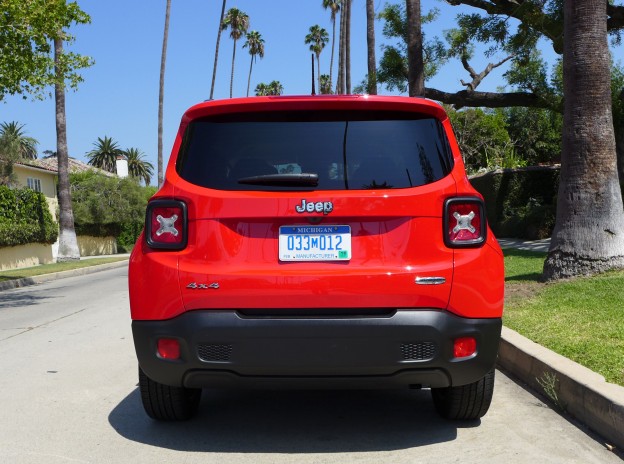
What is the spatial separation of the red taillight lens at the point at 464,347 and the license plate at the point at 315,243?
2.46ft

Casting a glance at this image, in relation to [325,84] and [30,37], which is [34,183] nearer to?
[30,37]

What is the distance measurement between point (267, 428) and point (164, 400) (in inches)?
26.1

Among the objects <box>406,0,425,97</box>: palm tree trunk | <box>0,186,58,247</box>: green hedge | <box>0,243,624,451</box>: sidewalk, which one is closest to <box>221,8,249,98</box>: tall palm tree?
<box>0,186,58,247</box>: green hedge

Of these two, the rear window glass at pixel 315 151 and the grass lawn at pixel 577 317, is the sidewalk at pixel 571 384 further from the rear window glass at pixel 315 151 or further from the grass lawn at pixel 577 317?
the rear window glass at pixel 315 151

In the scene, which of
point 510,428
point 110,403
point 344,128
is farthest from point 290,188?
point 110,403

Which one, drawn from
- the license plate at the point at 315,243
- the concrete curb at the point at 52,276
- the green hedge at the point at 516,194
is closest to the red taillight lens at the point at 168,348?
the license plate at the point at 315,243

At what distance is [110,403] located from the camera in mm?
5254

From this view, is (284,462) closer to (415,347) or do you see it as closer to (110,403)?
(415,347)

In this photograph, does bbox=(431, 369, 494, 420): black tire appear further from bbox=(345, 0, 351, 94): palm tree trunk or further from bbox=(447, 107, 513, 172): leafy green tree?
Result: bbox=(345, 0, 351, 94): palm tree trunk

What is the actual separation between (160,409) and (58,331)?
5.06 m

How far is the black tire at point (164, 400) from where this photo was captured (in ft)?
14.5

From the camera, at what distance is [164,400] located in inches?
176

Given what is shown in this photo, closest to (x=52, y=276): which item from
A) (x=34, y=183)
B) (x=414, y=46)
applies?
(x=414, y=46)

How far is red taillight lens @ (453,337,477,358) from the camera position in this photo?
3.91 m
